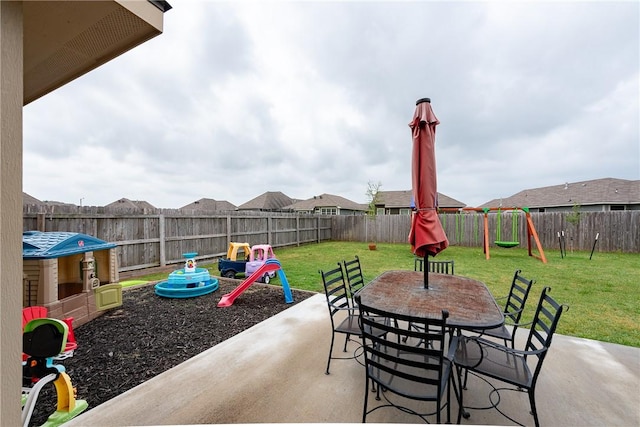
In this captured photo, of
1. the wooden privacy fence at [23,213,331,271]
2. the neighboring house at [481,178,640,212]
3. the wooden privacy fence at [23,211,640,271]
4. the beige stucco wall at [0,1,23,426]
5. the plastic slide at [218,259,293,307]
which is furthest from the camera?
the neighboring house at [481,178,640,212]

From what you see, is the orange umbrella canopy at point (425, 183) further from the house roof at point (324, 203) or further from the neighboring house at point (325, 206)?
the house roof at point (324, 203)

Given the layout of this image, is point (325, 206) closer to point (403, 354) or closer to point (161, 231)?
point (161, 231)

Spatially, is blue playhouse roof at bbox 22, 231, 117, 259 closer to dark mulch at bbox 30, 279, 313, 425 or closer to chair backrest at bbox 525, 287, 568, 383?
dark mulch at bbox 30, 279, 313, 425

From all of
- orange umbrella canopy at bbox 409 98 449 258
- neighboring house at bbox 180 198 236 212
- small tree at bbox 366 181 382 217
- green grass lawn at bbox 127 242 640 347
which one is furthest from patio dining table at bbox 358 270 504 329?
neighboring house at bbox 180 198 236 212

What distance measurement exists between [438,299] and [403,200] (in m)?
27.5

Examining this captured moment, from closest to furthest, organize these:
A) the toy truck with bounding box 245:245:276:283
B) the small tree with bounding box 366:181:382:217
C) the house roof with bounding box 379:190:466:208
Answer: the toy truck with bounding box 245:245:276:283 < the small tree with bounding box 366:181:382:217 < the house roof with bounding box 379:190:466:208

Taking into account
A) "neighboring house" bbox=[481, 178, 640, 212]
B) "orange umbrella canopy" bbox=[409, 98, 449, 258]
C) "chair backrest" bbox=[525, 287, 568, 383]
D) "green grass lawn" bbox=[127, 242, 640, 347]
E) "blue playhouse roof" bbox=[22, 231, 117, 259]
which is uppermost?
"neighboring house" bbox=[481, 178, 640, 212]

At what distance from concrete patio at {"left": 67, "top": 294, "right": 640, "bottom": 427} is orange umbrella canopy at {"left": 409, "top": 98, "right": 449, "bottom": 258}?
1.40 metres

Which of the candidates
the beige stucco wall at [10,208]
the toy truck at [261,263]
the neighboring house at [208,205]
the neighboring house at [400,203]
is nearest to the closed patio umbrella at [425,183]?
the beige stucco wall at [10,208]

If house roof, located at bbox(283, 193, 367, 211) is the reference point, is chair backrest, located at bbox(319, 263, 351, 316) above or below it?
below

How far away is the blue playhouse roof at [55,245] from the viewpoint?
3115 millimetres

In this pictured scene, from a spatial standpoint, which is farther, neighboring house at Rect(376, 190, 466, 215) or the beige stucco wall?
neighboring house at Rect(376, 190, 466, 215)

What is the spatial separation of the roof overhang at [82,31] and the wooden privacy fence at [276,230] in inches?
227

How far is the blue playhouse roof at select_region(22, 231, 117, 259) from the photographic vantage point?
3.12 meters
